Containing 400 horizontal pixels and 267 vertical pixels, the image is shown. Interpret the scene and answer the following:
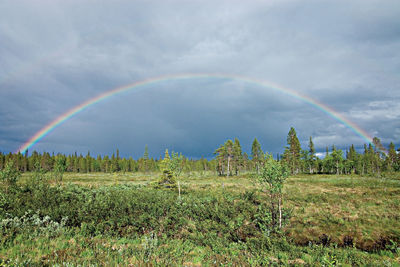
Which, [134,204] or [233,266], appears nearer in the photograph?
[233,266]

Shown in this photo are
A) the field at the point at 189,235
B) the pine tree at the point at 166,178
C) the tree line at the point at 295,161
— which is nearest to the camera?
the field at the point at 189,235

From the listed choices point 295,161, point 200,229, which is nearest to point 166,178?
point 200,229

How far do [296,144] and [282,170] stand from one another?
67.5 m

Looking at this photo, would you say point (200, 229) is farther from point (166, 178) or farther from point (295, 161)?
point (295, 161)

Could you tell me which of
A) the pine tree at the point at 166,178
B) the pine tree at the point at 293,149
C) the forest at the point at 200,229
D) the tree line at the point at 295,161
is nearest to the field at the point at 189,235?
the forest at the point at 200,229

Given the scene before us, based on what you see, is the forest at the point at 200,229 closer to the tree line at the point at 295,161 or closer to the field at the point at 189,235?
the field at the point at 189,235

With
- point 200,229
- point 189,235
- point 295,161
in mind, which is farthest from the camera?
point 295,161

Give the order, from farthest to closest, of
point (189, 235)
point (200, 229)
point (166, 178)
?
point (166, 178), point (200, 229), point (189, 235)

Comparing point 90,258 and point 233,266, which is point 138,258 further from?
point 233,266

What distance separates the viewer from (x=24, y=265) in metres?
5.19

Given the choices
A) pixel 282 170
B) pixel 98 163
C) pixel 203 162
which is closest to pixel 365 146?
pixel 203 162

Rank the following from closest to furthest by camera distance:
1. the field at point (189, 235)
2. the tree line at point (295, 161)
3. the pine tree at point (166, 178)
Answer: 1. the field at point (189, 235)
2. the pine tree at point (166, 178)
3. the tree line at point (295, 161)

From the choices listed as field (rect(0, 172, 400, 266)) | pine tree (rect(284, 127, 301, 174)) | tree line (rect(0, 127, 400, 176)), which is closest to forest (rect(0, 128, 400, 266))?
field (rect(0, 172, 400, 266))

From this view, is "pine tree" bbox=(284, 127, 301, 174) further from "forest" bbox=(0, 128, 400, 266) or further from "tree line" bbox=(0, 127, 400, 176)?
"forest" bbox=(0, 128, 400, 266)
